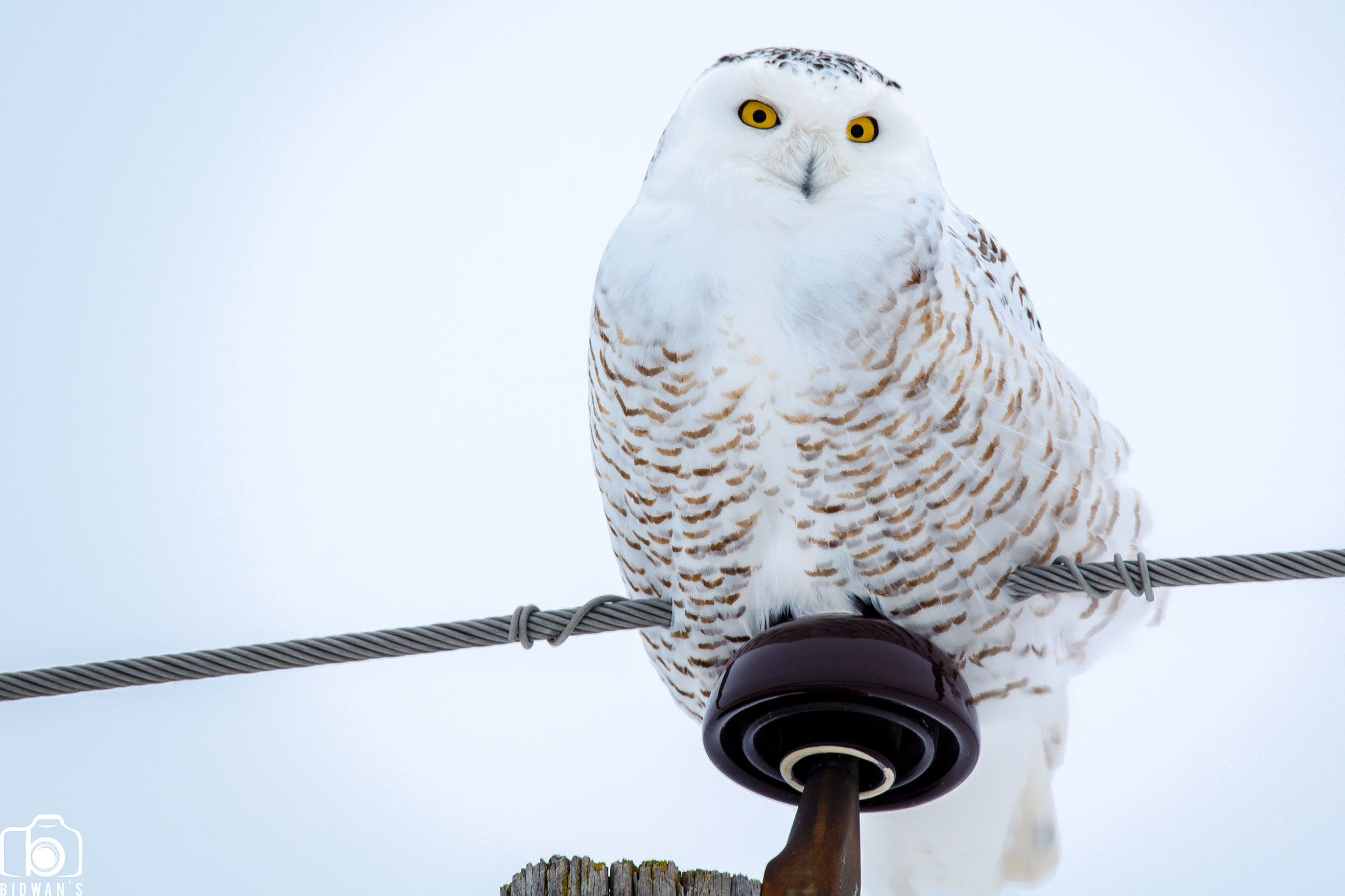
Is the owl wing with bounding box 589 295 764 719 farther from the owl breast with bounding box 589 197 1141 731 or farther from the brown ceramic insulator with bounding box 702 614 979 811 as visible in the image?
the brown ceramic insulator with bounding box 702 614 979 811

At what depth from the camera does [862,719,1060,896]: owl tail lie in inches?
111

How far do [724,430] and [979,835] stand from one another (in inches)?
46.5

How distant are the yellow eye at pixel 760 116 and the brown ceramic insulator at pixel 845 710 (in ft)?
3.01

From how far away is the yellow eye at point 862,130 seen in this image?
2.39 meters

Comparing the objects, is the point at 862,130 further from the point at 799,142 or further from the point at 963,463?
the point at 963,463

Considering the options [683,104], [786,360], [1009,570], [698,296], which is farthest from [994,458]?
[683,104]

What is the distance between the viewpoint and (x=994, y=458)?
7.82 ft

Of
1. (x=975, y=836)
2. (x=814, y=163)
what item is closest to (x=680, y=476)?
(x=814, y=163)

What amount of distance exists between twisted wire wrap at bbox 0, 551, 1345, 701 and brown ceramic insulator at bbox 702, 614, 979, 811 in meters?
0.28

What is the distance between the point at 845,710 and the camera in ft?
7.13

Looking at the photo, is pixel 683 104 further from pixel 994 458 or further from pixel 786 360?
pixel 994 458

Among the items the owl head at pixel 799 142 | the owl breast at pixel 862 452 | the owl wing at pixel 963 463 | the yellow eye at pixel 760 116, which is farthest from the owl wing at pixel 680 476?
the yellow eye at pixel 760 116

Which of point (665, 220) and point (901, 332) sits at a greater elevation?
point (665, 220)

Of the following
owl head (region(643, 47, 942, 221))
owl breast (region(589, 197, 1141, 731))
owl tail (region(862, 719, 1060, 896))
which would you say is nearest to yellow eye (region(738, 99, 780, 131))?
owl head (region(643, 47, 942, 221))
